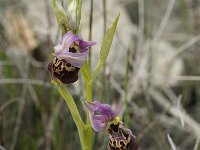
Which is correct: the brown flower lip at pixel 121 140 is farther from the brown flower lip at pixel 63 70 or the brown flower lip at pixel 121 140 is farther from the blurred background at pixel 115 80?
the blurred background at pixel 115 80

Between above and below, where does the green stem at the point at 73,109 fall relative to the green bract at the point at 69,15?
below

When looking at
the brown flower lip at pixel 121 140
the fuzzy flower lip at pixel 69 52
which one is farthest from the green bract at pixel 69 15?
the brown flower lip at pixel 121 140

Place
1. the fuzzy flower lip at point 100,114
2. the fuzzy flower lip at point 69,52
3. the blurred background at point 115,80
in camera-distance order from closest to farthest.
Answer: the fuzzy flower lip at point 69,52 < the fuzzy flower lip at point 100,114 < the blurred background at point 115,80

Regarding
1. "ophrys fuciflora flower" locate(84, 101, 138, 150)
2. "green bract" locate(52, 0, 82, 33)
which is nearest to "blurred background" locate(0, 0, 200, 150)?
"ophrys fuciflora flower" locate(84, 101, 138, 150)

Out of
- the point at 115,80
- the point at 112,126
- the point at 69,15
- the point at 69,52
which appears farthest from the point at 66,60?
the point at 115,80

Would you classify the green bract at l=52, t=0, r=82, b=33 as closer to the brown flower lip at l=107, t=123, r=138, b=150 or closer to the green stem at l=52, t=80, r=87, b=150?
the green stem at l=52, t=80, r=87, b=150

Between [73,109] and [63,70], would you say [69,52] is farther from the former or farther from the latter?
[73,109]
